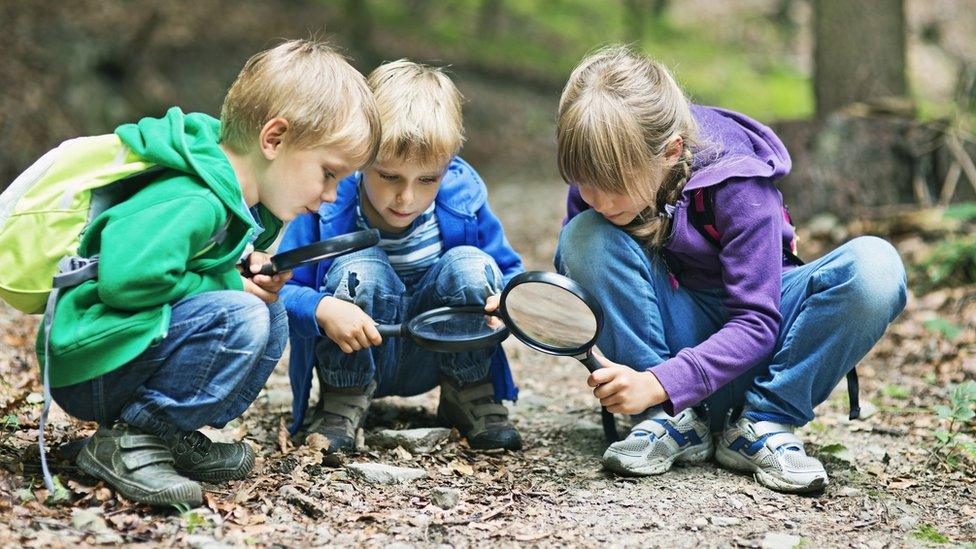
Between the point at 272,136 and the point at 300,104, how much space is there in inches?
4.7

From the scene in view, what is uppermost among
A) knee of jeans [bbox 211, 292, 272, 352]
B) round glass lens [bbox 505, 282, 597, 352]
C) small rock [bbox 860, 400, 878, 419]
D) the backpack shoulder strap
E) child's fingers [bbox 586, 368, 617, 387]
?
the backpack shoulder strap

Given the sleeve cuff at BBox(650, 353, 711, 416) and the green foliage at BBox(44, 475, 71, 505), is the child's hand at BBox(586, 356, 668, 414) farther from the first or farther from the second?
the green foliage at BBox(44, 475, 71, 505)

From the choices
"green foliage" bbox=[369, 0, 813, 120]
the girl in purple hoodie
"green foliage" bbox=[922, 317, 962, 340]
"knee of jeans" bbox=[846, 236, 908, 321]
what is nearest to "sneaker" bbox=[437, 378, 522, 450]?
the girl in purple hoodie

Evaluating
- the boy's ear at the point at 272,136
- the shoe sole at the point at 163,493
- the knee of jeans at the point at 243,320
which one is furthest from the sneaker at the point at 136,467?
the boy's ear at the point at 272,136

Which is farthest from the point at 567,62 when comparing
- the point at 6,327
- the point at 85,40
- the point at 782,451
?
the point at 782,451

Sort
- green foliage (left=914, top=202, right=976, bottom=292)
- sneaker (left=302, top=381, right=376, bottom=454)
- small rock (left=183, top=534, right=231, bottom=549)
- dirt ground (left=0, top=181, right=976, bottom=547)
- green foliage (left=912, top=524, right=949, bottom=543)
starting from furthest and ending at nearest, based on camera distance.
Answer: green foliage (left=914, top=202, right=976, bottom=292), sneaker (left=302, top=381, right=376, bottom=454), green foliage (left=912, top=524, right=949, bottom=543), dirt ground (left=0, top=181, right=976, bottom=547), small rock (left=183, top=534, right=231, bottom=549)

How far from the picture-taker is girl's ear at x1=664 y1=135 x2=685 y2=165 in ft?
9.41

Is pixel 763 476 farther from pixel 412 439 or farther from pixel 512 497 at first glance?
pixel 412 439

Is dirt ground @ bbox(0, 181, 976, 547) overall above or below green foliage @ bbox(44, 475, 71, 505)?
below

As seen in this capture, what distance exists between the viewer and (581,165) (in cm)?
280

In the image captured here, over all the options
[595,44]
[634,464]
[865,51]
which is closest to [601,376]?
[634,464]

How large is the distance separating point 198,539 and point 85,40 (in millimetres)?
8989

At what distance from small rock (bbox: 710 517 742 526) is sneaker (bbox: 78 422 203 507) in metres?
1.42

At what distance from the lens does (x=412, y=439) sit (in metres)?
3.11
